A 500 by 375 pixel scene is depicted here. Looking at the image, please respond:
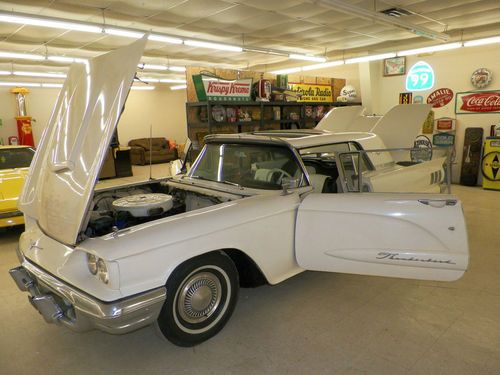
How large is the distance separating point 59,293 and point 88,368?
56cm

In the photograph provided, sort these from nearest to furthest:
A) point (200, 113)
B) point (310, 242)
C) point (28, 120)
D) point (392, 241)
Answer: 1. point (392, 241)
2. point (310, 242)
3. point (200, 113)
4. point (28, 120)

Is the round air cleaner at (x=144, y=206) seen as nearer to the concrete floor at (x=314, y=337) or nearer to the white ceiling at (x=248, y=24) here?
the concrete floor at (x=314, y=337)

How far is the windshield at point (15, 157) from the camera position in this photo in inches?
234

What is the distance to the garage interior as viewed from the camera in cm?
239

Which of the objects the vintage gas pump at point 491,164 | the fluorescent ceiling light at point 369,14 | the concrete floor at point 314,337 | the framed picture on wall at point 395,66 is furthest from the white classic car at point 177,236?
the framed picture on wall at point 395,66

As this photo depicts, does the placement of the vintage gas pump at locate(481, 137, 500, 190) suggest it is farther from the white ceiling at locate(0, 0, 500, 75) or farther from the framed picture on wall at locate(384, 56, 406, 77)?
the framed picture on wall at locate(384, 56, 406, 77)

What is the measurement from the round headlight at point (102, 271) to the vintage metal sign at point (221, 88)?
5.40 metres

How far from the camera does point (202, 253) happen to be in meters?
2.36

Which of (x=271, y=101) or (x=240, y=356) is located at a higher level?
(x=271, y=101)

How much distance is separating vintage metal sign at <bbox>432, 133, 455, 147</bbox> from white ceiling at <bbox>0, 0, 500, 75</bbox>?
2274 millimetres

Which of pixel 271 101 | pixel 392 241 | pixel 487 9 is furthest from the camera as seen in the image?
pixel 271 101

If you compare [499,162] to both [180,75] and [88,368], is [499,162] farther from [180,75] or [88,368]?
[180,75]

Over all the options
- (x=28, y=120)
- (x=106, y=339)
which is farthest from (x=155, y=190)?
(x=28, y=120)

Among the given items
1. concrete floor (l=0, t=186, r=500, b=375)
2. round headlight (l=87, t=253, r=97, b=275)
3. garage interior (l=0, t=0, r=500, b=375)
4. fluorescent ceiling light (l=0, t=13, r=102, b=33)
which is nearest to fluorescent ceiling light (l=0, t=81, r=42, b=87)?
garage interior (l=0, t=0, r=500, b=375)
